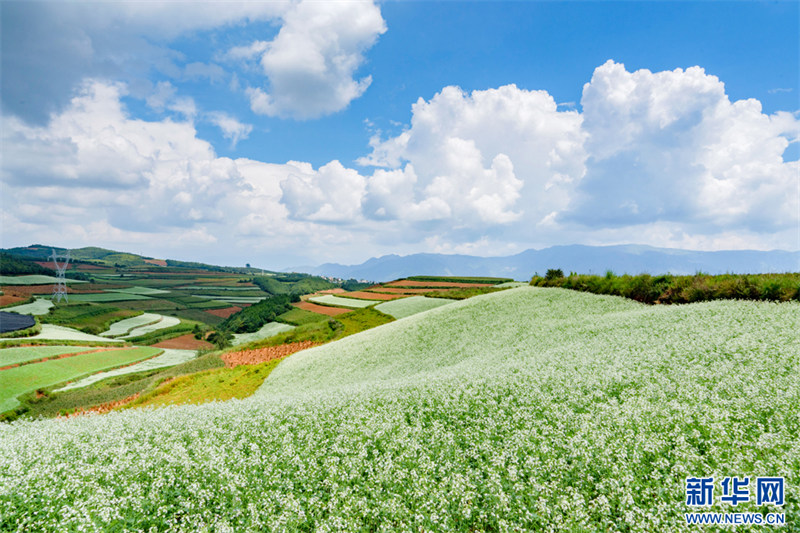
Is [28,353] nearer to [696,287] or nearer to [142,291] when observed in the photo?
[696,287]

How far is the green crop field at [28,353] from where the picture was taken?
39.2m

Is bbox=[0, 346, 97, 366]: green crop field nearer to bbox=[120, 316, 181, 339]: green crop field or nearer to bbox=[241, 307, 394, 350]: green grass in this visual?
bbox=[241, 307, 394, 350]: green grass

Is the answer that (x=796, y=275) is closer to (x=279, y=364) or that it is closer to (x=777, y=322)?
(x=777, y=322)

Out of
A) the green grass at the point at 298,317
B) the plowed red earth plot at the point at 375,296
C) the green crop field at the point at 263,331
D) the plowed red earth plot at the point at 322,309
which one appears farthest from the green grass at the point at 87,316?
the plowed red earth plot at the point at 375,296

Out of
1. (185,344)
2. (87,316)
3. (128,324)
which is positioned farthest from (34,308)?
(185,344)

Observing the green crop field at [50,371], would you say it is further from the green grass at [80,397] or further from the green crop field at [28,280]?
the green crop field at [28,280]

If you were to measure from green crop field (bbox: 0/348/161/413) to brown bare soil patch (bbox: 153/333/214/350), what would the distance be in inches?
666

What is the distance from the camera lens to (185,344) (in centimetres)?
7388

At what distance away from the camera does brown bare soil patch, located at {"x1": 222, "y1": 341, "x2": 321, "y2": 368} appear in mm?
36250

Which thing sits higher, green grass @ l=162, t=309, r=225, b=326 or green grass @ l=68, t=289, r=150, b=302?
green grass @ l=68, t=289, r=150, b=302

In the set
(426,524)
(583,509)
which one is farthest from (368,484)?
(583,509)

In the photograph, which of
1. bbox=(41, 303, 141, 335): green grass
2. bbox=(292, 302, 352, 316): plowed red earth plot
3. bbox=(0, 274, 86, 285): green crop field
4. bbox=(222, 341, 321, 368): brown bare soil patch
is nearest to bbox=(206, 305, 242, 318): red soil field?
bbox=(41, 303, 141, 335): green grass

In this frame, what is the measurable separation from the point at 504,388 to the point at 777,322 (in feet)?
53.4

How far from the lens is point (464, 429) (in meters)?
9.51
